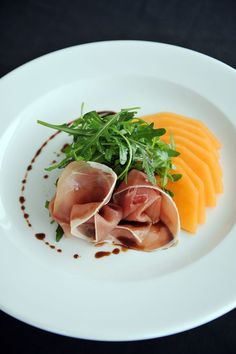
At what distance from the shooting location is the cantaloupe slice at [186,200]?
9.49 feet

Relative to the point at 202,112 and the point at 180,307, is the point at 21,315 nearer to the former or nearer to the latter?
the point at 180,307

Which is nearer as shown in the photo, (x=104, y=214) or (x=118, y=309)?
(x=118, y=309)

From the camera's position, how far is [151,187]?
2.84 metres

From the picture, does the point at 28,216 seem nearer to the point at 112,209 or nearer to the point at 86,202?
the point at 86,202

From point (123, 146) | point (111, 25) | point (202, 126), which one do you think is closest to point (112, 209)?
point (123, 146)

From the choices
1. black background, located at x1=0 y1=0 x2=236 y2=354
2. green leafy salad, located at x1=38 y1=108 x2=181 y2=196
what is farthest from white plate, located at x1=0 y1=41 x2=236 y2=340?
black background, located at x1=0 y1=0 x2=236 y2=354

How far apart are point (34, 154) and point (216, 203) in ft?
4.18

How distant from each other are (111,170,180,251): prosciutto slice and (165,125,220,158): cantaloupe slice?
1.42ft

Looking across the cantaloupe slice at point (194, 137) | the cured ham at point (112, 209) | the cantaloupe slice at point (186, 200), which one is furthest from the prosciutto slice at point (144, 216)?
the cantaloupe slice at point (194, 137)

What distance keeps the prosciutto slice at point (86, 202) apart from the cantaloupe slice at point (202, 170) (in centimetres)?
51

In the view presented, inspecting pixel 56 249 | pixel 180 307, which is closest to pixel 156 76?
pixel 56 249

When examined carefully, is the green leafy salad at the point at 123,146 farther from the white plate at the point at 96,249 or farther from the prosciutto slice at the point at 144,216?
the white plate at the point at 96,249

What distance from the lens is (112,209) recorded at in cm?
287

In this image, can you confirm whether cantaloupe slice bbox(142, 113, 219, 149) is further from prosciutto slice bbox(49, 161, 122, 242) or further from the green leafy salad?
prosciutto slice bbox(49, 161, 122, 242)
